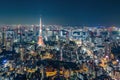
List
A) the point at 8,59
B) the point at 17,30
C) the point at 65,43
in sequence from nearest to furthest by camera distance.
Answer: the point at 8,59 → the point at 65,43 → the point at 17,30

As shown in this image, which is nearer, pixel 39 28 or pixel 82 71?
pixel 82 71

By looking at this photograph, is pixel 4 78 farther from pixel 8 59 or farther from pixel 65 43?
pixel 65 43

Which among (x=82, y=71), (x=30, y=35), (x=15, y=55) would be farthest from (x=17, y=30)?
(x=82, y=71)

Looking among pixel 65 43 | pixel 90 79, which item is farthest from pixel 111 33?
pixel 90 79

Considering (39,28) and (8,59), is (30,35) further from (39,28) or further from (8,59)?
(8,59)

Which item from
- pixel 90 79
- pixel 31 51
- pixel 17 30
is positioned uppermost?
pixel 17 30

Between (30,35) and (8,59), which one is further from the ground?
(30,35)

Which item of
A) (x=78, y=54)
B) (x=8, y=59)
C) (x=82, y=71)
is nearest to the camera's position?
(x=82, y=71)

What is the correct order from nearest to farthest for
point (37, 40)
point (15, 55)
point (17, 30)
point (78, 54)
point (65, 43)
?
point (15, 55)
point (78, 54)
point (65, 43)
point (37, 40)
point (17, 30)

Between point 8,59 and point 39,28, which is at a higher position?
point 39,28
